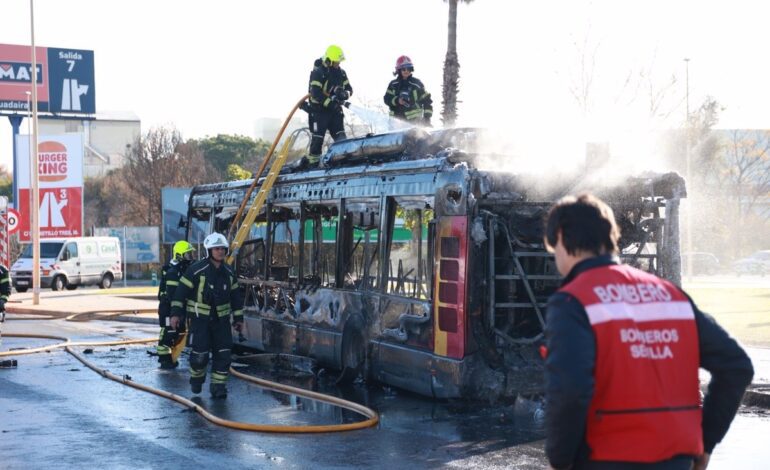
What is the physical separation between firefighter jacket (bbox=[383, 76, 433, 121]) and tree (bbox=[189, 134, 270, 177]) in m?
46.6

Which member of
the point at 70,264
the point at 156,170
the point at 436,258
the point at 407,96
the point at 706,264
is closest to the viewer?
the point at 436,258

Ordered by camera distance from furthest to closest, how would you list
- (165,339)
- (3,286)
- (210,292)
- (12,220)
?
(12,220) < (3,286) < (165,339) < (210,292)

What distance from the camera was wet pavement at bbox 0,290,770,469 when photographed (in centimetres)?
833

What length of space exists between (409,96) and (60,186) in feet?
91.2

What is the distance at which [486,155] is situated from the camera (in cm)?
1124

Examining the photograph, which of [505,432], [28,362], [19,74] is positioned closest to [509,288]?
[505,432]

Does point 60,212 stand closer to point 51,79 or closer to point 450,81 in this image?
point 51,79

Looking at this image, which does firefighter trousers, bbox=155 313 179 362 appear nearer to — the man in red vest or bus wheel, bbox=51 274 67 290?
the man in red vest

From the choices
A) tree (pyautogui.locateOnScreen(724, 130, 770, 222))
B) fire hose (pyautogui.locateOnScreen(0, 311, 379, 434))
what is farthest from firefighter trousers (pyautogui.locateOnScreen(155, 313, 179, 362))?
tree (pyautogui.locateOnScreen(724, 130, 770, 222))

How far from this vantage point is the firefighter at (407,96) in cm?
1487

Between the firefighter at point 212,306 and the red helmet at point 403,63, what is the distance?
15.0 ft

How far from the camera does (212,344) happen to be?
11.5m

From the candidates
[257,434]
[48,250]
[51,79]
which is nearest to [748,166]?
[51,79]

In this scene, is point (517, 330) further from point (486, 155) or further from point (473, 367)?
point (486, 155)
